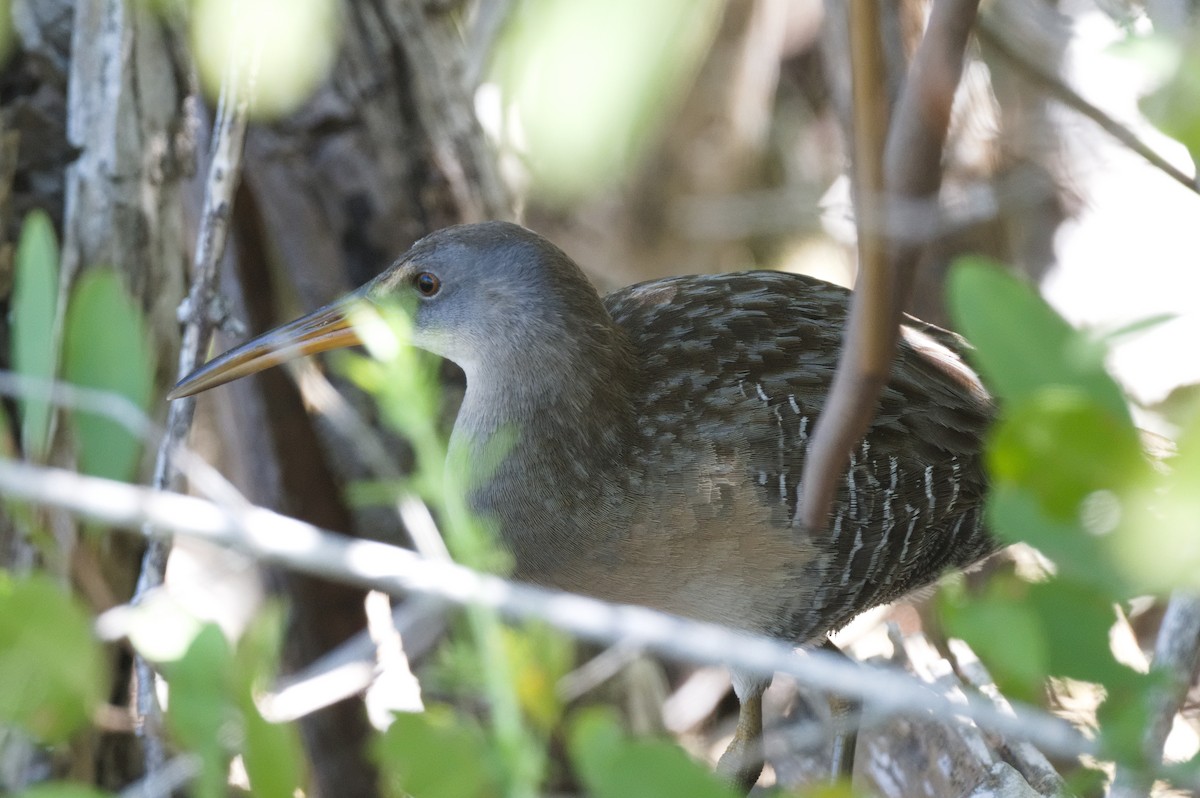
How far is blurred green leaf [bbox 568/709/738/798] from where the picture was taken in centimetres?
55

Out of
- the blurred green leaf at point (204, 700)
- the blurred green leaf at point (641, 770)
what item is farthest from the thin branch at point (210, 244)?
the blurred green leaf at point (641, 770)

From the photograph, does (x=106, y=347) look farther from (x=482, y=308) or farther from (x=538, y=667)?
(x=482, y=308)

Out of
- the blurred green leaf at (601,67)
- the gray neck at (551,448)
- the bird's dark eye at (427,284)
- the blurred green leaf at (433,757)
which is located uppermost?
the blurred green leaf at (601,67)

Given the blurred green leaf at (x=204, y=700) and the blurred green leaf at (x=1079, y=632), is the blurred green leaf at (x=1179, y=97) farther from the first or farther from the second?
the blurred green leaf at (x=204, y=700)

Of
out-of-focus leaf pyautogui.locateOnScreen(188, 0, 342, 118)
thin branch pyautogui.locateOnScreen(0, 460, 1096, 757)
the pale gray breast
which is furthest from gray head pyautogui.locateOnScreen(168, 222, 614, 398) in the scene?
thin branch pyautogui.locateOnScreen(0, 460, 1096, 757)

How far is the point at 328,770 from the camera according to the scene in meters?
2.37

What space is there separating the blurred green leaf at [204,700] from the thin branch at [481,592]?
0.06 metres

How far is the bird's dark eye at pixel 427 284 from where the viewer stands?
1.84 meters

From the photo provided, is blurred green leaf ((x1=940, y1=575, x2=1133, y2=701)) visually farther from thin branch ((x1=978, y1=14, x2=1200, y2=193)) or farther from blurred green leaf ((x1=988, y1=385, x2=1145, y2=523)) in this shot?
thin branch ((x1=978, y1=14, x2=1200, y2=193))

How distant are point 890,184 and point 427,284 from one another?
1.21 meters

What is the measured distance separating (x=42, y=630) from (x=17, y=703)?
0.05 m

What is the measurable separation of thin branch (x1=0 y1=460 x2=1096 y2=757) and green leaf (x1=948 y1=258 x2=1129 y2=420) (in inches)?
5.9

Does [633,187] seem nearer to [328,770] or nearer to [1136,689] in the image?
[328,770]

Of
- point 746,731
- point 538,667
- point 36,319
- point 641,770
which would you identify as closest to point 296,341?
point 36,319
